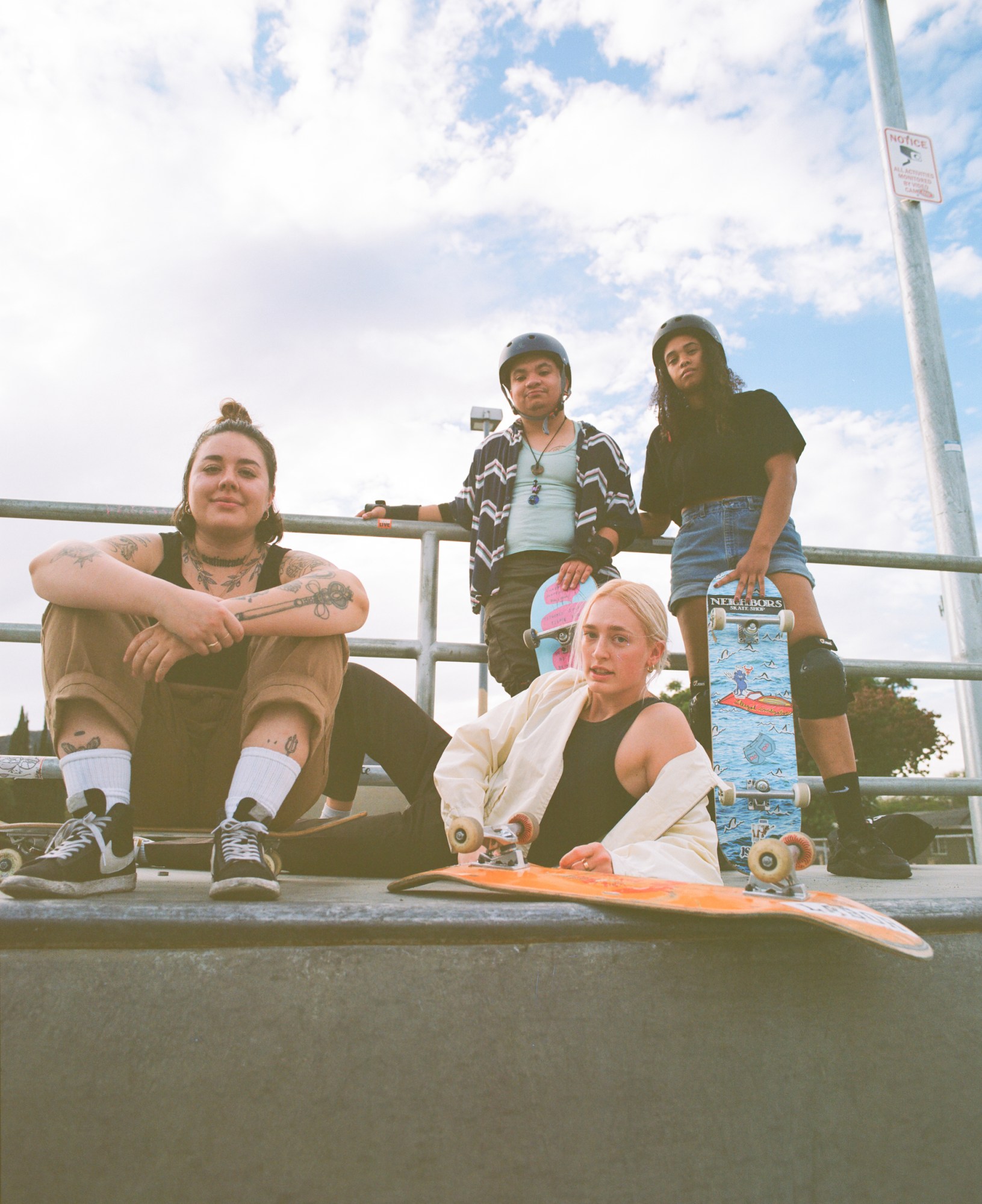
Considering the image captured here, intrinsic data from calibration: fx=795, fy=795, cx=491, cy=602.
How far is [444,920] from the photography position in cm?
116

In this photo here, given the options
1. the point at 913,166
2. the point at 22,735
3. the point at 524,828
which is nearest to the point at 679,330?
the point at 524,828

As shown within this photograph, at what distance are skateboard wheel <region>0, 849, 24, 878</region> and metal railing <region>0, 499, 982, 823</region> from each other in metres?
0.94

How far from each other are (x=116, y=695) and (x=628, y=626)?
1264 mm

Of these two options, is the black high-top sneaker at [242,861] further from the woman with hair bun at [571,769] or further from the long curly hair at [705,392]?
the long curly hair at [705,392]

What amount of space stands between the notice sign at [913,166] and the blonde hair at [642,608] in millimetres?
4322

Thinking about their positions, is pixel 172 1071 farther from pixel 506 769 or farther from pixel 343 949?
pixel 506 769

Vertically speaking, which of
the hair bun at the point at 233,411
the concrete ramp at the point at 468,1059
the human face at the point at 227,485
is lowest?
the concrete ramp at the point at 468,1059

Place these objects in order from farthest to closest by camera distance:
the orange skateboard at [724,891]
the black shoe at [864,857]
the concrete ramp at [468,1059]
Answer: the black shoe at [864,857], the orange skateboard at [724,891], the concrete ramp at [468,1059]

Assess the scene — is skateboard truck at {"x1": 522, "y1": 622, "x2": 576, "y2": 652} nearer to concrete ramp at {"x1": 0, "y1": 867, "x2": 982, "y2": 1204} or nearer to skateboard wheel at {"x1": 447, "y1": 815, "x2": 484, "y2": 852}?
skateboard wheel at {"x1": 447, "y1": 815, "x2": 484, "y2": 852}

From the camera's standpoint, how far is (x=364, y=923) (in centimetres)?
114

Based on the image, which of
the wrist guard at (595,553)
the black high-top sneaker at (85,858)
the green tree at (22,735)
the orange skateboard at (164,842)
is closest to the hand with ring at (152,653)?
the black high-top sneaker at (85,858)

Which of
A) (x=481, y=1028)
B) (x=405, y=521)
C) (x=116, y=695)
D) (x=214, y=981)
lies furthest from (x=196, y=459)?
(x=481, y=1028)

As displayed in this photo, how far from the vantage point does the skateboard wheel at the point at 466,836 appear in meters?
1.72

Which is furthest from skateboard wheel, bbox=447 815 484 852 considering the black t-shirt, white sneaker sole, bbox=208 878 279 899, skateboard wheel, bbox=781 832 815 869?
the black t-shirt
